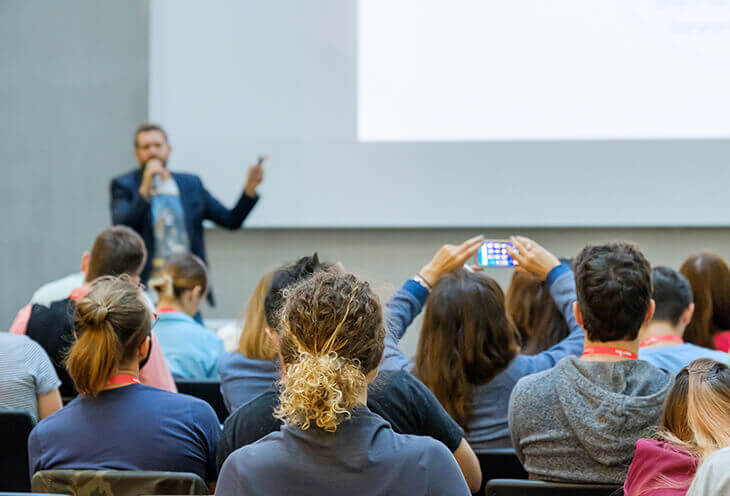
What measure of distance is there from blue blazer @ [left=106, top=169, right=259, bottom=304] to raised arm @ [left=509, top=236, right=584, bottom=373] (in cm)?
224

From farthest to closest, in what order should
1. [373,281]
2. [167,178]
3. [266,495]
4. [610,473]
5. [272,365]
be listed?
1. [167,178]
2. [272,365]
3. [610,473]
4. [373,281]
5. [266,495]

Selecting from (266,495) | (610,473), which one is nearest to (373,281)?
(266,495)

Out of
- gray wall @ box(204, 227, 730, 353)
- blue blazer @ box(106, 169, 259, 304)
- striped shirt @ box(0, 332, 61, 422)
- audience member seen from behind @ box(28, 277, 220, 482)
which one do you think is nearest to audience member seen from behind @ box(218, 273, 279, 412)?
audience member seen from behind @ box(28, 277, 220, 482)

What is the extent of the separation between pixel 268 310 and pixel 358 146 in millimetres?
2779

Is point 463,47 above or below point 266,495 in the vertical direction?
above

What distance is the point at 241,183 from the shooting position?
4.48m

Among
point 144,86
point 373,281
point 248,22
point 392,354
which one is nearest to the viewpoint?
point 373,281

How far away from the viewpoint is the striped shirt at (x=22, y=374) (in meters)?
1.94

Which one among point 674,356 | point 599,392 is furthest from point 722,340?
point 599,392

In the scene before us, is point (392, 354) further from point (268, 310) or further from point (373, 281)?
point (373, 281)

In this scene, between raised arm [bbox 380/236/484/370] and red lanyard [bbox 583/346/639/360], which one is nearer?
red lanyard [bbox 583/346/639/360]

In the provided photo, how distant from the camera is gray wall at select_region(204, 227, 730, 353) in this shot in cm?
440

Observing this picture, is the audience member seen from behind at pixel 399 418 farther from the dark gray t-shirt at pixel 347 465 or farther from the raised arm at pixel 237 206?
the raised arm at pixel 237 206

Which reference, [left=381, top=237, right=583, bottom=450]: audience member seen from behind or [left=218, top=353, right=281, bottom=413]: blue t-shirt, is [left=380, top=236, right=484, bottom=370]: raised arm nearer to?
[left=381, top=237, right=583, bottom=450]: audience member seen from behind
